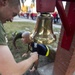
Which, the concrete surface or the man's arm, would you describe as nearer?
the man's arm

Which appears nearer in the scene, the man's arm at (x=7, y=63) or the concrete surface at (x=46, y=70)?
the man's arm at (x=7, y=63)

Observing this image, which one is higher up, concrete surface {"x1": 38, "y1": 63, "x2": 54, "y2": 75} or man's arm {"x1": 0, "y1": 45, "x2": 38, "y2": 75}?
man's arm {"x1": 0, "y1": 45, "x2": 38, "y2": 75}

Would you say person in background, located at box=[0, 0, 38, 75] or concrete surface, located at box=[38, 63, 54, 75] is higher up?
person in background, located at box=[0, 0, 38, 75]

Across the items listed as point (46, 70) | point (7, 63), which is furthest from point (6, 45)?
point (46, 70)

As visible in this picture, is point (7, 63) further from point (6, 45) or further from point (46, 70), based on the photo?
point (46, 70)

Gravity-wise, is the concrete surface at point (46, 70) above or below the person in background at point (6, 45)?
below

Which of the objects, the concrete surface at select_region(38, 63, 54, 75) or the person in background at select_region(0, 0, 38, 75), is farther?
the concrete surface at select_region(38, 63, 54, 75)

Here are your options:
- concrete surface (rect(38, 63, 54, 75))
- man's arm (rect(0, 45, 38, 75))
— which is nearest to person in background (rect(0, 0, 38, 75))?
man's arm (rect(0, 45, 38, 75))

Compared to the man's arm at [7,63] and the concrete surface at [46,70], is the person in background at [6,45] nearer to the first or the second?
the man's arm at [7,63]

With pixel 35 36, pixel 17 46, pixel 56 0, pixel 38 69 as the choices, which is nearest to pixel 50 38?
pixel 35 36

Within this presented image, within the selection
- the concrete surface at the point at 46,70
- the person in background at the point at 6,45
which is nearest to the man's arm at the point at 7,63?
the person in background at the point at 6,45

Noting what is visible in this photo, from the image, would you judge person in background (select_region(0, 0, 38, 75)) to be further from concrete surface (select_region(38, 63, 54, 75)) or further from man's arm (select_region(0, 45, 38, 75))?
concrete surface (select_region(38, 63, 54, 75))

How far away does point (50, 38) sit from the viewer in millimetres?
667

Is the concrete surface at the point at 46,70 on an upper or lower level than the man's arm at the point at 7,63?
lower
